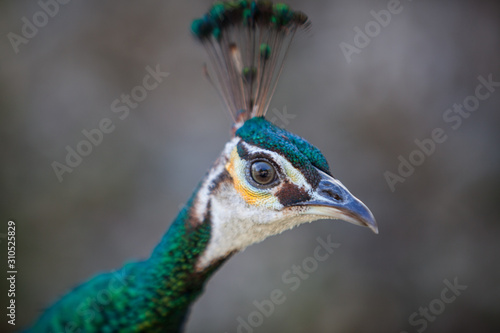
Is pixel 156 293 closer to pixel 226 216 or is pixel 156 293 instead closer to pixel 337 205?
pixel 226 216

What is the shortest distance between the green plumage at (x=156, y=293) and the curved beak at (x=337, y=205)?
0.33 m

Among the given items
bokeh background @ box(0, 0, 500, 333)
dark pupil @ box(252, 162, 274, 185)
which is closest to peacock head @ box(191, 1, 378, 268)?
dark pupil @ box(252, 162, 274, 185)

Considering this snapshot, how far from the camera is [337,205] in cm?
111

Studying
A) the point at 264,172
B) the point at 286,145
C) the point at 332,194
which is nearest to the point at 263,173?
the point at 264,172

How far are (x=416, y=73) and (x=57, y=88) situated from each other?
2627 millimetres

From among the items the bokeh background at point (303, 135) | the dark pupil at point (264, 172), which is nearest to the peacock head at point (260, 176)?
the dark pupil at point (264, 172)

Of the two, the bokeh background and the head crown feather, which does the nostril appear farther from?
the bokeh background

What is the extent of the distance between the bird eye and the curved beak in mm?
114

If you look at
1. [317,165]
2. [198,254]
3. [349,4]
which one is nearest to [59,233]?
[198,254]

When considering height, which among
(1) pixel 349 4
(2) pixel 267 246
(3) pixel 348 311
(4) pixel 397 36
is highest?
(1) pixel 349 4

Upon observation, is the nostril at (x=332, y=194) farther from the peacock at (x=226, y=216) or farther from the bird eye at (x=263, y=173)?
the bird eye at (x=263, y=173)

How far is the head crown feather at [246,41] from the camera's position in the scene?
123 cm

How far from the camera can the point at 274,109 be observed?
9.02 feet

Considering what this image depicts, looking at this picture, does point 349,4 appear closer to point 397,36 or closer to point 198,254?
point 397,36
